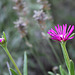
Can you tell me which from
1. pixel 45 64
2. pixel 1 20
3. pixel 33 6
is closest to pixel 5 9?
pixel 1 20

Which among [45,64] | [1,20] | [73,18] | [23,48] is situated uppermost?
[1,20]

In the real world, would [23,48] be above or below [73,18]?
below

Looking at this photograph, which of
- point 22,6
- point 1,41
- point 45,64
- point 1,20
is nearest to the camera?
point 1,41

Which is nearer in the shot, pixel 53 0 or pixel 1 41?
pixel 1 41

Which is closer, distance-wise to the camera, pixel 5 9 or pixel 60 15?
pixel 5 9

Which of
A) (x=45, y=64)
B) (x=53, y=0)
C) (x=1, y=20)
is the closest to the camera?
(x=1, y=20)

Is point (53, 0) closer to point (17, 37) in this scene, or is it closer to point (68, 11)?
point (68, 11)

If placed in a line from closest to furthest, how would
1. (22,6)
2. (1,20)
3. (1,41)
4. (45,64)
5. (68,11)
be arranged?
(1,41) → (22,6) → (1,20) → (45,64) → (68,11)

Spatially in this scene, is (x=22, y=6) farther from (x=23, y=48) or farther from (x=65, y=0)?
(x=65, y=0)

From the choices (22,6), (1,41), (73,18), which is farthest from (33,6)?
(1,41)
